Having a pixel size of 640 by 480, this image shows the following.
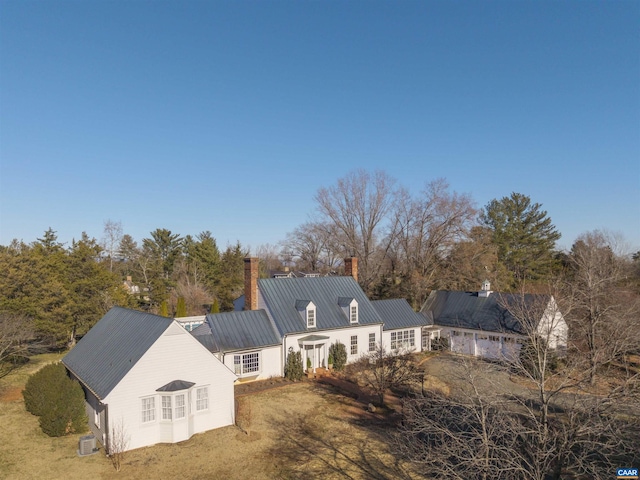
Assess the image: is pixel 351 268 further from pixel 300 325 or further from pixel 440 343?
pixel 440 343

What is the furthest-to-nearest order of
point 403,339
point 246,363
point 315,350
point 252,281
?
point 403,339 → point 252,281 → point 315,350 → point 246,363

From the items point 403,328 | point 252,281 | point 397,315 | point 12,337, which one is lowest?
point 403,328

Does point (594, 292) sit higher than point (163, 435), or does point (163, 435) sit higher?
point (594, 292)

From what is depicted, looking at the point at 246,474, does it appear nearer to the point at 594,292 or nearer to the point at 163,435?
the point at 163,435

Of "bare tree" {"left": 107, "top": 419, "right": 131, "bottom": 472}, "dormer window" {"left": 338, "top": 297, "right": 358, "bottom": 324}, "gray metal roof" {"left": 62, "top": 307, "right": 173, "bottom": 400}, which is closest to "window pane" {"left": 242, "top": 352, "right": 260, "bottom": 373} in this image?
"dormer window" {"left": 338, "top": 297, "right": 358, "bottom": 324}

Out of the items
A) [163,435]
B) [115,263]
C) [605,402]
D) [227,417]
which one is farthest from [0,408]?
[115,263]

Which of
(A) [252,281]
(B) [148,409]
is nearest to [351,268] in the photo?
(A) [252,281]
